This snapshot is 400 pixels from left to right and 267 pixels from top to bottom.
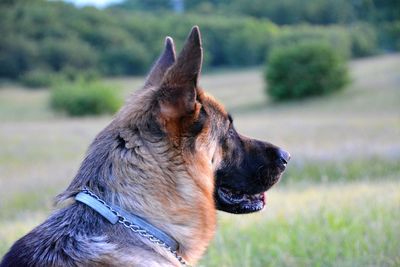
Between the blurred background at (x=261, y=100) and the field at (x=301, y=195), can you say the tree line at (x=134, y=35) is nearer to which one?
the blurred background at (x=261, y=100)

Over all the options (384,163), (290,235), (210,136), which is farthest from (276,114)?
(210,136)

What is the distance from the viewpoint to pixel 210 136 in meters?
3.34

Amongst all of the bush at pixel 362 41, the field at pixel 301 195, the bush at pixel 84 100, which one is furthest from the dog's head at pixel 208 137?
the bush at pixel 362 41

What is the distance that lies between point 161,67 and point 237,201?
921 mm

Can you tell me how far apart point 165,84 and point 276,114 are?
32387 millimetres

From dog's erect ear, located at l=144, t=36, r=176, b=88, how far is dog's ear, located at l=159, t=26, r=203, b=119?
1.51 feet

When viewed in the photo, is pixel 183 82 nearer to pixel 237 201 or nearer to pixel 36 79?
pixel 237 201

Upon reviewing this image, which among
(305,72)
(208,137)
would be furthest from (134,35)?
(208,137)

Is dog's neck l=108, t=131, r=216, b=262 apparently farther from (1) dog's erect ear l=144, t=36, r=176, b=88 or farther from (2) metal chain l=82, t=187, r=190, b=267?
(1) dog's erect ear l=144, t=36, r=176, b=88

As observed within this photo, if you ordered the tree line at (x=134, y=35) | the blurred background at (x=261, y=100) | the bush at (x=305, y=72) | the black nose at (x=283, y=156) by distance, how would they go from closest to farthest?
the black nose at (x=283, y=156)
the blurred background at (x=261, y=100)
the bush at (x=305, y=72)
the tree line at (x=134, y=35)

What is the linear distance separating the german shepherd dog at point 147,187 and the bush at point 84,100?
134ft

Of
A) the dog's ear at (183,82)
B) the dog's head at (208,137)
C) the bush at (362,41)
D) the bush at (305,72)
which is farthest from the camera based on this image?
the bush at (362,41)

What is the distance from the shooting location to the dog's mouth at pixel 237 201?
11.8 ft

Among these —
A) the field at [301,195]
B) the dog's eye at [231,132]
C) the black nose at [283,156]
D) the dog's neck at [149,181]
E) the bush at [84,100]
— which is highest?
the dog's eye at [231,132]
